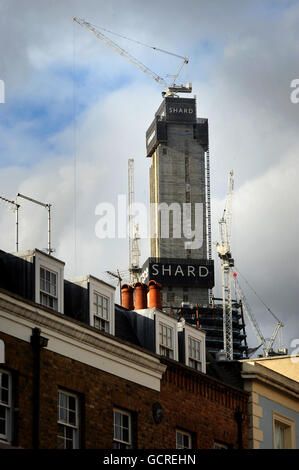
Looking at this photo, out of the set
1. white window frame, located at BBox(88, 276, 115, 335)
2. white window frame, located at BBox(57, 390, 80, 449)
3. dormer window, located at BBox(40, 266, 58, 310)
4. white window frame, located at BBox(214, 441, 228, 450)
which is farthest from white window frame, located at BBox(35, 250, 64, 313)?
white window frame, located at BBox(214, 441, 228, 450)

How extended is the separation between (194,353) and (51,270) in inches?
369

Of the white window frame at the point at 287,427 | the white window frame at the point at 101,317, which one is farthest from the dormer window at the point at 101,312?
the white window frame at the point at 287,427

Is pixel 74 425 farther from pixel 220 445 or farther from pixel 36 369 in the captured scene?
pixel 220 445

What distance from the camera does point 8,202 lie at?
41125mm

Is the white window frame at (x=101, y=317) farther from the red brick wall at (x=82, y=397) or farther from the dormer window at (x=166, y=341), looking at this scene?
the dormer window at (x=166, y=341)

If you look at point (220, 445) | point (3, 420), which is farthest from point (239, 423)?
point (3, 420)

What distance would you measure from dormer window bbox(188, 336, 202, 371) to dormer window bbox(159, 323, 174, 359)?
1.45m

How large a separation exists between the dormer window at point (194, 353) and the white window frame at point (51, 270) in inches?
332

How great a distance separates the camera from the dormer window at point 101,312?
35.9 meters

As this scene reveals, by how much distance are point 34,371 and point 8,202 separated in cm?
1089

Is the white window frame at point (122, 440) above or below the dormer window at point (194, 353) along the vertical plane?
below

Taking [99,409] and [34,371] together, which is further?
[99,409]
